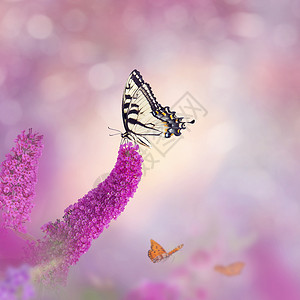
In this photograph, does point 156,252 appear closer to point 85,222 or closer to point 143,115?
point 85,222

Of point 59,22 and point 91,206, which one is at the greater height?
point 59,22

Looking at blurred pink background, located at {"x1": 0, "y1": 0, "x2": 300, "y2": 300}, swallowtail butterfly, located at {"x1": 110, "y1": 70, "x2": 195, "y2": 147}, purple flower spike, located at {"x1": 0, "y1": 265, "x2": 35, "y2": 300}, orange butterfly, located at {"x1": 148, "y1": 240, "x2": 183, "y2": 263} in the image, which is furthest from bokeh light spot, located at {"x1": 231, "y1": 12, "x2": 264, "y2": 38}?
purple flower spike, located at {"x1": 0, "y1": 265, "x2": 35, "y2": 300}

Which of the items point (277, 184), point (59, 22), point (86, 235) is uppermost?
point (59, 22)

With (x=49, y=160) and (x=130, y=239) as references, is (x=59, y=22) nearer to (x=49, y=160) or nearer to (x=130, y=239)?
(x=49, y=160)

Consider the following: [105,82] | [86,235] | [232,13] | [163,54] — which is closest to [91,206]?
[86,235]

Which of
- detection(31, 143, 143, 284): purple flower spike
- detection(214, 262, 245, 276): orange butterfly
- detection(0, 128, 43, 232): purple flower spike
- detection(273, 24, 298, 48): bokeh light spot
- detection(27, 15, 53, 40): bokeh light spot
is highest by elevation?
detection(27, 15, 53, 40): bokeh light spot

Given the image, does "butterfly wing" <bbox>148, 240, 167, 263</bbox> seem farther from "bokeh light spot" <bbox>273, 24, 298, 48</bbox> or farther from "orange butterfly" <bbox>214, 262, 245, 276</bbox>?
"bokeh light spot" <bbox>273, 24, 298, 48</bbox>
